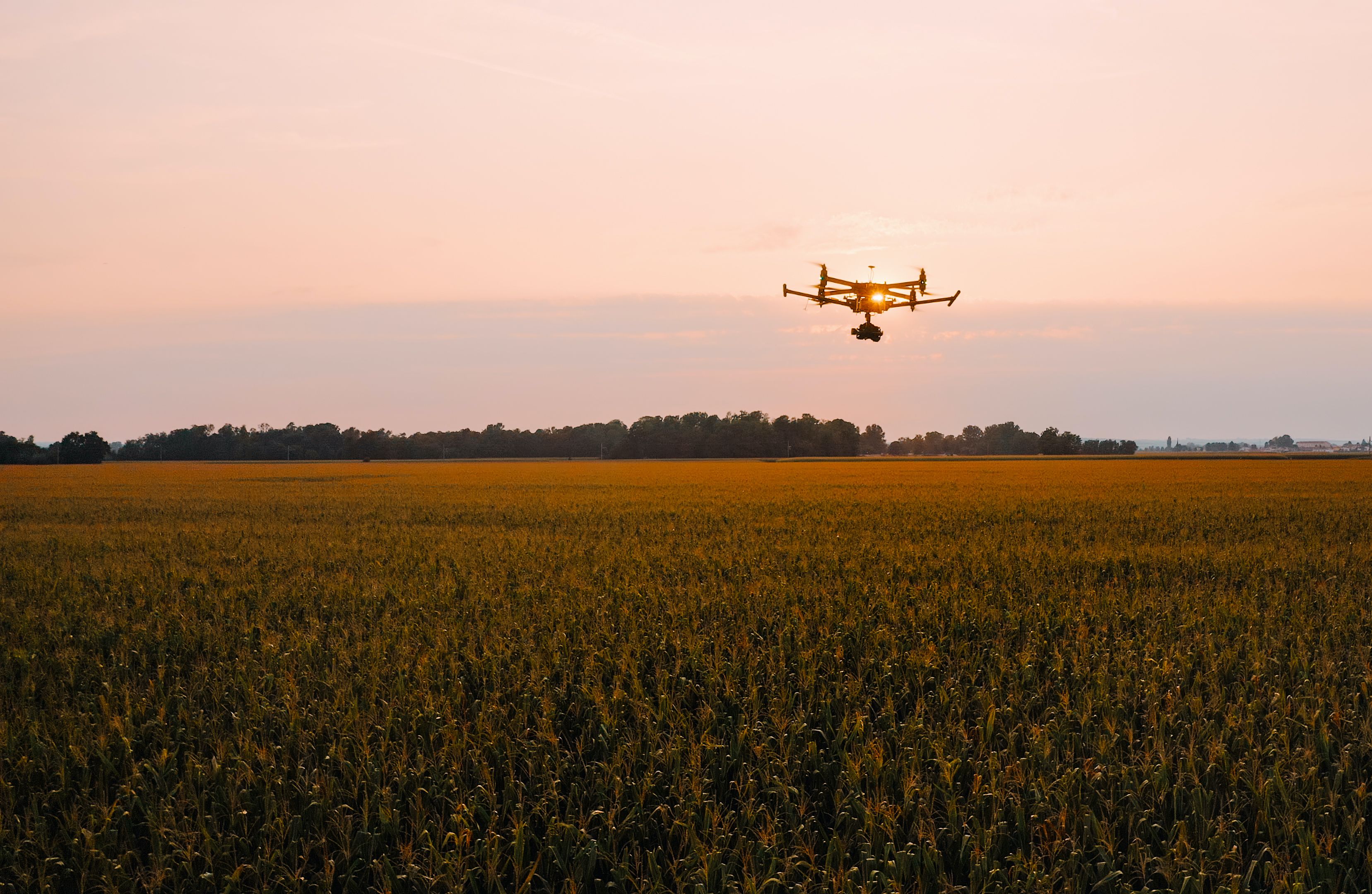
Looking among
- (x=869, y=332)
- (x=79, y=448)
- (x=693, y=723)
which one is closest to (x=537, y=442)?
(x=79, y=448)

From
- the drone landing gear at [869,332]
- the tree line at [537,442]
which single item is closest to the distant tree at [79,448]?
the tree line at [537,442]

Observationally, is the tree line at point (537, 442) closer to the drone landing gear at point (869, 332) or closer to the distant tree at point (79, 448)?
the distant tree at point (79, 448)

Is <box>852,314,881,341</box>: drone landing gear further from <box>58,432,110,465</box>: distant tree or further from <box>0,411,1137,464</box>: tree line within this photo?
<box>58,432,110,465</box>: distant tree

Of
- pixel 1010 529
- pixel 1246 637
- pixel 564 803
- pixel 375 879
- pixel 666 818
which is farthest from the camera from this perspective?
pixel 1010 529

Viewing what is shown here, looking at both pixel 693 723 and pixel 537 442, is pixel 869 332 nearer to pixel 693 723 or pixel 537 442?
pixel 693 723

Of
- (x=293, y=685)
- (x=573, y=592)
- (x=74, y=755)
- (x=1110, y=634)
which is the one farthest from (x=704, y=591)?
(x=74, y=755)

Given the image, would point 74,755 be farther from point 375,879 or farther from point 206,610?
point 206,610
